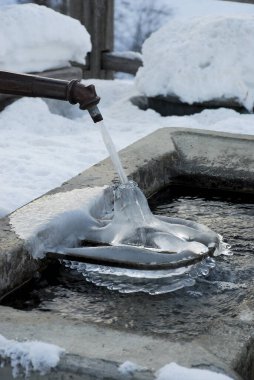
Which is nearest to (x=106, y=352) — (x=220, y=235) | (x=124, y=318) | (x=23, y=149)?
(x=124, y=318)

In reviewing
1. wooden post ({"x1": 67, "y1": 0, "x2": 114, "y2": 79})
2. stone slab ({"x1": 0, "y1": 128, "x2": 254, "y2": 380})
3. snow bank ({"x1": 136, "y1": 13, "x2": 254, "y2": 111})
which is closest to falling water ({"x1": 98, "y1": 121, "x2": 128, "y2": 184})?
stone slab ({"x1": 0, "y1": 128, "x2": 254, "y2": 380})

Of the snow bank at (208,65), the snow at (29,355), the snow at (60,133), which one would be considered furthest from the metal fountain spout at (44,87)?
the snow bank at (208,65)

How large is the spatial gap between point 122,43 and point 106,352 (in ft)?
43.6

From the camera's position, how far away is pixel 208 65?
21.4 feet

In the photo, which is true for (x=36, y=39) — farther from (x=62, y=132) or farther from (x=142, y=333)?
(x=142, y=333)

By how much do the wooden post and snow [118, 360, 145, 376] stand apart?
676 cm

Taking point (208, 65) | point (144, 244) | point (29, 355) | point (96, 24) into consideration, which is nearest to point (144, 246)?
point (144, 244)

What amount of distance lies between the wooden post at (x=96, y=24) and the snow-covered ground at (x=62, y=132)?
2.46ft

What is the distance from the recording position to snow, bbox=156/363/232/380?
1.83 meters

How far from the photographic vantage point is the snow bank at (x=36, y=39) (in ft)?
20.0

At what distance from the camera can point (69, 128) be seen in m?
6.04

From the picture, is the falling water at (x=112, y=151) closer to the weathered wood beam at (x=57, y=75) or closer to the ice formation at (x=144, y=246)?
the ice formation at (x=144, y=246)

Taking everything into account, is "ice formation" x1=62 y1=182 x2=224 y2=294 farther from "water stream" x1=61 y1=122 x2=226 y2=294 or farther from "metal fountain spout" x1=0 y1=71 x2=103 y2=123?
"metal fountain spout" x1=0 y1=71 x2=103 y2=123

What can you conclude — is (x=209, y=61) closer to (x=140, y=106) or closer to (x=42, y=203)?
(x=140, y=106)
